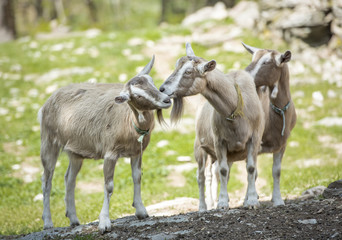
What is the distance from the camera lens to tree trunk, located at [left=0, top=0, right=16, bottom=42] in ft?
77.4

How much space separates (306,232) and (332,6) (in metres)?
12.9

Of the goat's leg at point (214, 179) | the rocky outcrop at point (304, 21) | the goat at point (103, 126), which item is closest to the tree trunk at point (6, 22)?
the rocky outcrop at point (304, 21)

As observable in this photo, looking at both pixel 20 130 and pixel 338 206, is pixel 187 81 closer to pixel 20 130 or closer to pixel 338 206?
pixel 338 206

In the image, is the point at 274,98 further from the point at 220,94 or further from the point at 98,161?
the point at 98,161

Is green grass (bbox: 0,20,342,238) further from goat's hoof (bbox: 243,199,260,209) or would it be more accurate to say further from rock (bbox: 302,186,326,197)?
goat's hoof (bbox: 243,199,260,209)

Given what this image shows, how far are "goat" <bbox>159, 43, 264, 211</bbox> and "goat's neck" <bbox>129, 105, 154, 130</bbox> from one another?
0.38m

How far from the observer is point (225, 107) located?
587 centimetres

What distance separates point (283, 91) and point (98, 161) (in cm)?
567

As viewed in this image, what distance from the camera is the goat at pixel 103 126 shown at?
5.80 metres

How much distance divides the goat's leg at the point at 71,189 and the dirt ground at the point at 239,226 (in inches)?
37.7

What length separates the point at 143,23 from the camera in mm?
49375

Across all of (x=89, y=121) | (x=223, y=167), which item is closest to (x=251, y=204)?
(x=223, y=167)

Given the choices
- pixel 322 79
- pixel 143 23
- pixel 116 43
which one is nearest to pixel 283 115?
pixel 322 79

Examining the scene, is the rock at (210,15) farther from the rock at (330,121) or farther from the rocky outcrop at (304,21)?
the rock at (330,121)
